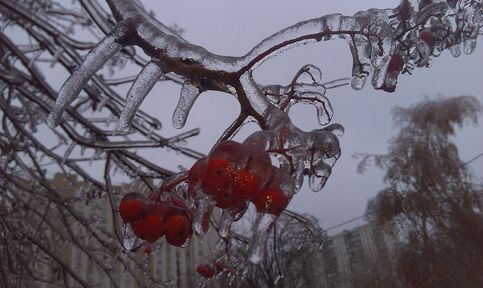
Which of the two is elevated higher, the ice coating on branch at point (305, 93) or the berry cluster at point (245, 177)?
the ice coating on branch at point (305, 93)

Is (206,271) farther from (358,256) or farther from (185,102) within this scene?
(358,256)

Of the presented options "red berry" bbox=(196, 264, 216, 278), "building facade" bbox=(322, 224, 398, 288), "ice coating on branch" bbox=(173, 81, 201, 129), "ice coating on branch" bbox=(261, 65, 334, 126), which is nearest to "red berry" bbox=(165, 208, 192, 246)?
"ice coating on branch" bbox=(173, 81, 201, 129)

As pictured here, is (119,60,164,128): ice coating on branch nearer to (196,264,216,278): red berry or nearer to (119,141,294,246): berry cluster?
(119,141,294,246): berry cluster

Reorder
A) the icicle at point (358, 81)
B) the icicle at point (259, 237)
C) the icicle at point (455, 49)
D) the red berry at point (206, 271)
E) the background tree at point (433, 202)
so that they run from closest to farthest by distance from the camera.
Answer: the icicle at point (259, 237)
the icicle at point (358, 81)
the icicle at point (455, 49)
the red berry at point (206, 271)
the background tree at point (433, 202)

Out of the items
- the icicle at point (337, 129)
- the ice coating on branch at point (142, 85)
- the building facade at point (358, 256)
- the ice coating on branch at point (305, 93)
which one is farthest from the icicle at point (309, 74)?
the building facade at point (358, 256)

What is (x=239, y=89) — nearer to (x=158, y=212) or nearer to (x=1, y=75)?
(x=158, y=212)

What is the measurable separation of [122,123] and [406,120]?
11282mm

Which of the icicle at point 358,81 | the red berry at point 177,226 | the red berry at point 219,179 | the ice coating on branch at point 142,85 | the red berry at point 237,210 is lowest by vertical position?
the red berry at point 237,210

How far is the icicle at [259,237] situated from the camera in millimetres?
521

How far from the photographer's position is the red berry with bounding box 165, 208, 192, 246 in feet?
2.58

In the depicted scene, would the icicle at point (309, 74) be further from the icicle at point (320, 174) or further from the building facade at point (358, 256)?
the building facade at point (358, 256)

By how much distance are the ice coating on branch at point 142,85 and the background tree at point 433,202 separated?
9.00 metres

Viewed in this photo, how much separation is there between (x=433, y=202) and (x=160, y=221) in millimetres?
9490

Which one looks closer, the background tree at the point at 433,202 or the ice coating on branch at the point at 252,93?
the ice coating on branch at the point at 252,93
